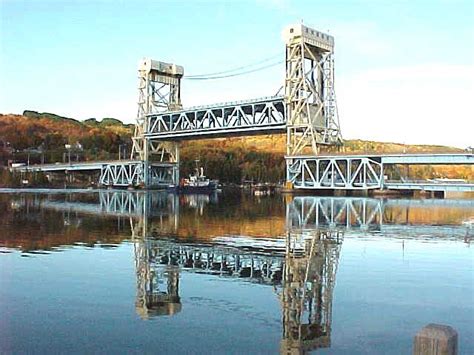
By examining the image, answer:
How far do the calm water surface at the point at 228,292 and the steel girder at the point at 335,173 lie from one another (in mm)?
49828

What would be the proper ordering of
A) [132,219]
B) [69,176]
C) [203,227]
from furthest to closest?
[69,176]
[132,219]
[203,227]

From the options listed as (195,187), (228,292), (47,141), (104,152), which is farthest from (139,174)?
(228,292)

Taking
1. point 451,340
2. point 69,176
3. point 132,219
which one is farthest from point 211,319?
point 69,176

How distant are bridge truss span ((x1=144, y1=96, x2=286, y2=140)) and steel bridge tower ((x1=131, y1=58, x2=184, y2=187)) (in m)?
2.20

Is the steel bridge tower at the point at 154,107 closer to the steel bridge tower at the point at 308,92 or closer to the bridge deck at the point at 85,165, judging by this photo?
the bridge deck at the point at 85,165

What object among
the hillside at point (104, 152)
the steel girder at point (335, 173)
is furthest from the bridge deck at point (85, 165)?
the steel girder at point (335, 173)

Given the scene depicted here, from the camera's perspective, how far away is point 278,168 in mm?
137375

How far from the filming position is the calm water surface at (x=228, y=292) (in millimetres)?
7805

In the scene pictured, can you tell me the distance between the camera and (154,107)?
95375 mm

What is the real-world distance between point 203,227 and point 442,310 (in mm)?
16003

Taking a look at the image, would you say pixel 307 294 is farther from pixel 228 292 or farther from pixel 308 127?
pixel 308 127

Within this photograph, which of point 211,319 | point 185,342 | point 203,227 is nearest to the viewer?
point 185,342

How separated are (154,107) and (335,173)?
36.0 metres

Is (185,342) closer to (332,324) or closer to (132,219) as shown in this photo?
(332,324)
